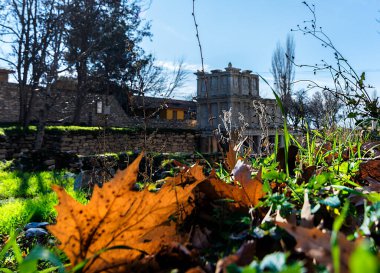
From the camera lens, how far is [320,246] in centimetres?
50

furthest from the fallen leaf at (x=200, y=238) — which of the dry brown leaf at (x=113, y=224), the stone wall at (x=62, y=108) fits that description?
the stone wall at (x=62, y=108)

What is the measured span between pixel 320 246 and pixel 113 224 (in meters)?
0.38

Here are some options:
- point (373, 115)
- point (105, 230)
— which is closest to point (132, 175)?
point (105, 230)

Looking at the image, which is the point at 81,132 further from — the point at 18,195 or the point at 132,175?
the point at 132,175

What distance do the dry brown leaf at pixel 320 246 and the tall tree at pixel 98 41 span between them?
1914 centimetres

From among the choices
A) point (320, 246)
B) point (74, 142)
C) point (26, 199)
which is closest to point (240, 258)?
point (320, 246)

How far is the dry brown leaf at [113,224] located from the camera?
0.70 m

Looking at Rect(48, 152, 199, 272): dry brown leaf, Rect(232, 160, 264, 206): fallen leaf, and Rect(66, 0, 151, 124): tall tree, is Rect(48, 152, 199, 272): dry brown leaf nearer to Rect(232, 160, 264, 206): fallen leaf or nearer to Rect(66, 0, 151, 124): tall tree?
Rect(232, 160, 264, 206): fallen leaf

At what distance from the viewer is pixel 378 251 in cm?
61

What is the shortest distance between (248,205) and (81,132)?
13836 millimetres

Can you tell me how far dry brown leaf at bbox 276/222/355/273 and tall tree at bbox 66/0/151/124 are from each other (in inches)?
753

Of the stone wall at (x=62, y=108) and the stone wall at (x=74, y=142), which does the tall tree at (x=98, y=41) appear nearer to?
the stone wall at (x=62, y=108)

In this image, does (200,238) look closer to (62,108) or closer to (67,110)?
(62,108)

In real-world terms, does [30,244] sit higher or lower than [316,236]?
lower
